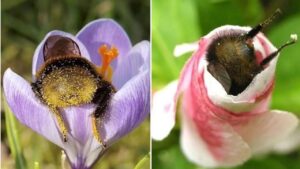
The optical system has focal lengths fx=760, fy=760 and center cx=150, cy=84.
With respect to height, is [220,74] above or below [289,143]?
above

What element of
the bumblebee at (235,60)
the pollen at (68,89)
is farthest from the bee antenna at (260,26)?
the pollen at (68,89)

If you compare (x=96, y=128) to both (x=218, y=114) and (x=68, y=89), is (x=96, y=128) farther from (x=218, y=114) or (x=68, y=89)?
(x=218, y=114)

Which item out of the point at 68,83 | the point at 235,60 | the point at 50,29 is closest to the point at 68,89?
the point at 68,83

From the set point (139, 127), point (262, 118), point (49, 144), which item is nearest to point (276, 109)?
point (262, 118)

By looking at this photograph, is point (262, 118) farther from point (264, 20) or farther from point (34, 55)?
point (34, 55)

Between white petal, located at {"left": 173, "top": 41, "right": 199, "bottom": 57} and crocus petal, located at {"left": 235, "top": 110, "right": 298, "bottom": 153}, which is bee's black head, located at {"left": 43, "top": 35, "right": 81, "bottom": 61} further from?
crocus petal, located at {"left": 235, "top": 110, "right": 298, "bottom": 153}

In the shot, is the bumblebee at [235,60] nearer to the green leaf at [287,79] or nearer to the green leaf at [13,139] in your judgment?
the green leaf at [287,79]

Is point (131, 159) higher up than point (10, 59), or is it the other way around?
point (10, 59)

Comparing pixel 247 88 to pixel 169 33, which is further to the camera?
pixel 169 33
